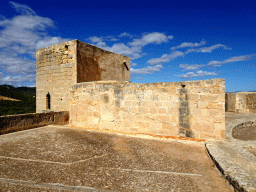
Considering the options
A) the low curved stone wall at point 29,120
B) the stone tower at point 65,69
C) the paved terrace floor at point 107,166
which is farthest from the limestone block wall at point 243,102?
the low curved stone wall at point 29,120

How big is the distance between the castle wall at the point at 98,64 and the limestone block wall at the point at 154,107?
272cm

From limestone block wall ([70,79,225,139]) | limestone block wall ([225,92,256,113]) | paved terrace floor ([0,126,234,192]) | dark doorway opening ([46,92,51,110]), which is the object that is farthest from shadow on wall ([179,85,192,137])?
limestone block wall ([225,92,256,113])

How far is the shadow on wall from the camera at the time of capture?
4234 millimetres

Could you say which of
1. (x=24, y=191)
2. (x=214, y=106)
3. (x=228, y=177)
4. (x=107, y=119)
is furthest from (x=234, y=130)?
(x=24, y=191)

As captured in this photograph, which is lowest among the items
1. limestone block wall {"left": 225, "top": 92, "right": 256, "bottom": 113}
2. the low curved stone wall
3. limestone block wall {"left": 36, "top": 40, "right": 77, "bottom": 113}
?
the low curved stone wall

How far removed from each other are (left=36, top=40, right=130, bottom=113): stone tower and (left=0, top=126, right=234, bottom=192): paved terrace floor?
16.6ft

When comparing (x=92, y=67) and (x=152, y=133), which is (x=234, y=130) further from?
(x=92, y=67)

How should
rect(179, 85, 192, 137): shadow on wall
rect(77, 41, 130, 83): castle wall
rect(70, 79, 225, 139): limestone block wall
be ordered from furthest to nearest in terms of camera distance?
rect(77, 41, 130, 83): castle wall
rect(179, 85, 192, 137): shadow on wall
rect(70, 79, 225, 139): limestone block wall

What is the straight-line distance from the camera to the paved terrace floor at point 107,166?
79.4 inches

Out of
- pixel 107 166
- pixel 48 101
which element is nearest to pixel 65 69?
pixel 48 101

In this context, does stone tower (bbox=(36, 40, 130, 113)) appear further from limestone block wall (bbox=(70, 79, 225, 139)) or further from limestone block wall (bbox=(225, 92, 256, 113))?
limestone block wall (bbox=(225, 92, 256, 113))

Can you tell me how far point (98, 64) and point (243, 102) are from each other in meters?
10.5

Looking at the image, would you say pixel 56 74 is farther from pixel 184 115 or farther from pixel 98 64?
pixel 184 115

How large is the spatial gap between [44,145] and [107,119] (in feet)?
7.37
